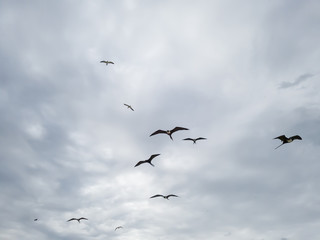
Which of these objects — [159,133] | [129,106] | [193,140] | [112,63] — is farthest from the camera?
[112,63]

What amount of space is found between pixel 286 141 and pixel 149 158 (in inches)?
697

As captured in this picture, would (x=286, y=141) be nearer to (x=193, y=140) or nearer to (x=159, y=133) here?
(x=193, y=140)

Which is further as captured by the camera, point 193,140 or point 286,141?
point 193,140

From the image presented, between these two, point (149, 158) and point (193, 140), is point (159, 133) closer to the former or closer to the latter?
point (149, 158)

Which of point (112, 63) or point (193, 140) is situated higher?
point (112, 63)

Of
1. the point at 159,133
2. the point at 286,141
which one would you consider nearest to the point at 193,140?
the point at 159,133

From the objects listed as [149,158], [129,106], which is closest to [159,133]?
[149,158]

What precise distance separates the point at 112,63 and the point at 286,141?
107 feet

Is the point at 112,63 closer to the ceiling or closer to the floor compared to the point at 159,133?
closer to the ceiling

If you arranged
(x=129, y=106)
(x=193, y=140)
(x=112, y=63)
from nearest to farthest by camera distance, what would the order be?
(x=193, y=140), (x=129, y=106), (x=112, y=63)

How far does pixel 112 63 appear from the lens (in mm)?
52312

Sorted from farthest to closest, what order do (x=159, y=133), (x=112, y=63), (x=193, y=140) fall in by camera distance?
(x=112, y=63)
(x=193, y=140)
(x=159, y=133)

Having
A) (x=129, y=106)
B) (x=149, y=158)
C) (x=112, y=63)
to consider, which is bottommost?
(x=149, y=158)

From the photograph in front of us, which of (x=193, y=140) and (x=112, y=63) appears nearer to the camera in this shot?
(x=193, y=140)
